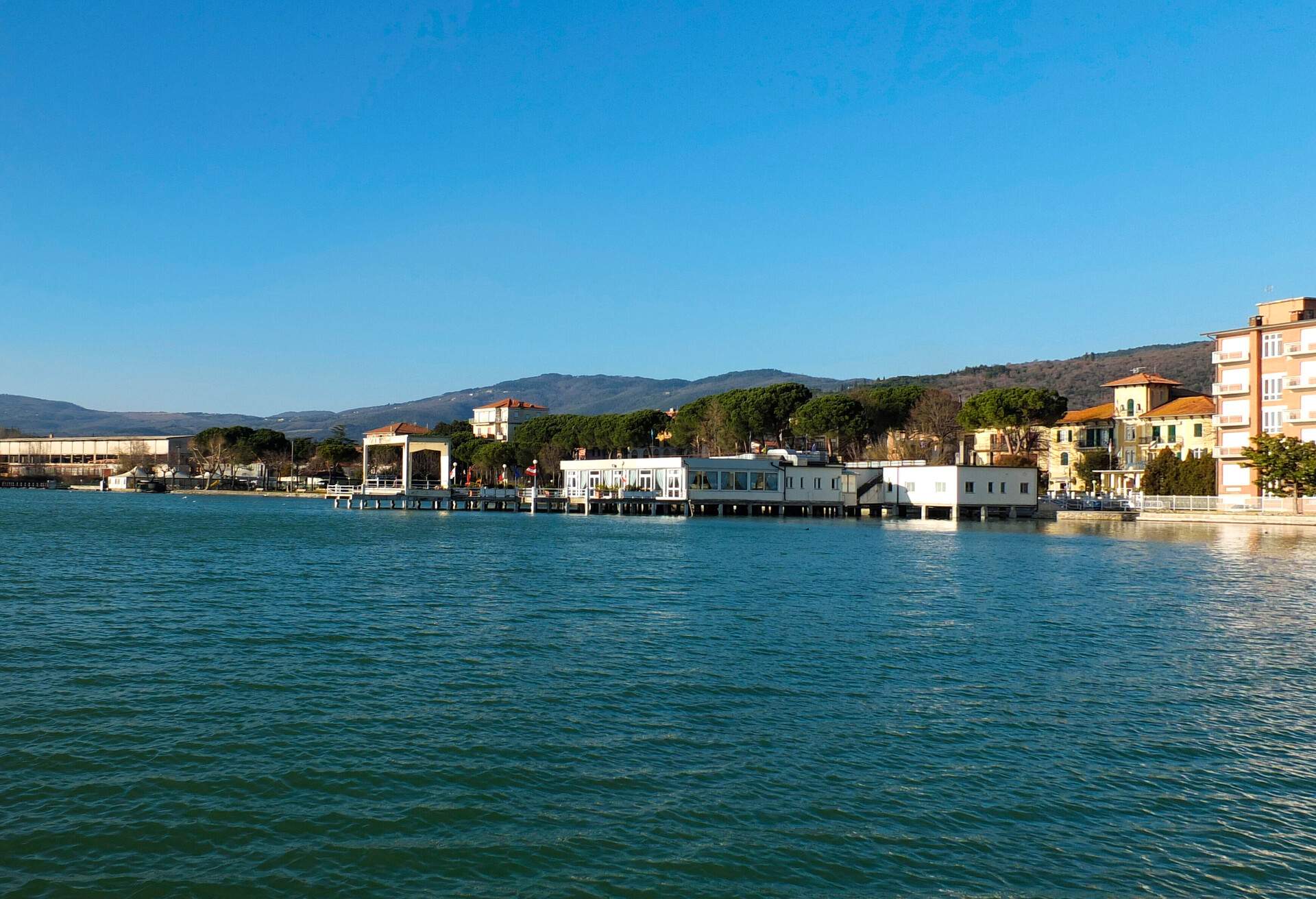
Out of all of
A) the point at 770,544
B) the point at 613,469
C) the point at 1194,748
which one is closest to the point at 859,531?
the point at 770,544

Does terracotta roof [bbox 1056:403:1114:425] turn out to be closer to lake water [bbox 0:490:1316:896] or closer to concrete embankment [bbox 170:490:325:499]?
lake water [bbox 0:490:1316:896]

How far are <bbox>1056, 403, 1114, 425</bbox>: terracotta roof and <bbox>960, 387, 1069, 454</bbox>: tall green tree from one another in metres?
2.48

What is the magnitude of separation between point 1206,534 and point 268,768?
58.7 meters

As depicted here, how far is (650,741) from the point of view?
12445 mm

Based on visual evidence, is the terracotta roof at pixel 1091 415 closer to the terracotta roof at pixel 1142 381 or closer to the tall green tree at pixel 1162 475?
the terracotta roof at pixel 1142 381

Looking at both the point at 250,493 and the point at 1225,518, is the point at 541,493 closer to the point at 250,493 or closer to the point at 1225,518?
the point at 1225,518

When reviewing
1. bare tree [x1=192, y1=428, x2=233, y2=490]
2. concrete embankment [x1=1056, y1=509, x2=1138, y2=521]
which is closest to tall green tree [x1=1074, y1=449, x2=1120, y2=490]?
concrete embankment [x1=1056, y1=509, x2=1138, y2=521]

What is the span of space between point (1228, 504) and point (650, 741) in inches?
2498

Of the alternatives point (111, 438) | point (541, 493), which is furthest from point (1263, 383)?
point (111, 438)

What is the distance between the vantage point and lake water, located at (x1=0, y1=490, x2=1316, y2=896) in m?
8.92

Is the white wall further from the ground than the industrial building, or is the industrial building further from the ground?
the industrial building

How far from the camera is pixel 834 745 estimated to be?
12.4 metres

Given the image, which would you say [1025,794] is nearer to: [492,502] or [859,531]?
[859,531]

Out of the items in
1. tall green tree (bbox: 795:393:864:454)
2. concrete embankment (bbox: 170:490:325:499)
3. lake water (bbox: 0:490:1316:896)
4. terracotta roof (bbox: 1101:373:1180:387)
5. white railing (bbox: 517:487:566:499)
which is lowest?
concrete embankment (bbox: 170:490:325:499)
